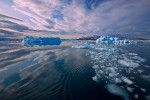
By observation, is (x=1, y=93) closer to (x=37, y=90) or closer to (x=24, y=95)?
(x=24, y=95)

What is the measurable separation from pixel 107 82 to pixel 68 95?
9.69 feet

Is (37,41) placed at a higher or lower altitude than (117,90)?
higher

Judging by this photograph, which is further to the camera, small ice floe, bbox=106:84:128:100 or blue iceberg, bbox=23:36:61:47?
blue iceberg, bbox=23:36:61:47

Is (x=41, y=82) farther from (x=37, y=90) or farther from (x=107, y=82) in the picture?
(x=107, y=82)

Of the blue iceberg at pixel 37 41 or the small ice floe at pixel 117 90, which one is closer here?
the small ice floe at pixel 117 90

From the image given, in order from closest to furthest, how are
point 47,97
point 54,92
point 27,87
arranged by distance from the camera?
1. point 47,97
2. point 54,92
3. point 27,87

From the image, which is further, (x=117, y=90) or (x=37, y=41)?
(x=37, y=41)

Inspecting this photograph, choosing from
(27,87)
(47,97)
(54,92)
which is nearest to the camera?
(47,97)

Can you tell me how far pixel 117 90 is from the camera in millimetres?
6125

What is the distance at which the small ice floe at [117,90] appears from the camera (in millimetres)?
5606

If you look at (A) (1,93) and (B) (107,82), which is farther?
(B) (107,82)

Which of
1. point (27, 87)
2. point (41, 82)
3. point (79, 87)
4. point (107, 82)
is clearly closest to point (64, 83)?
point (79, 87)

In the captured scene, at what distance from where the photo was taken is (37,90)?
5828 millimetres

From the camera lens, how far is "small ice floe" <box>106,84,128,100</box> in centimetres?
561
